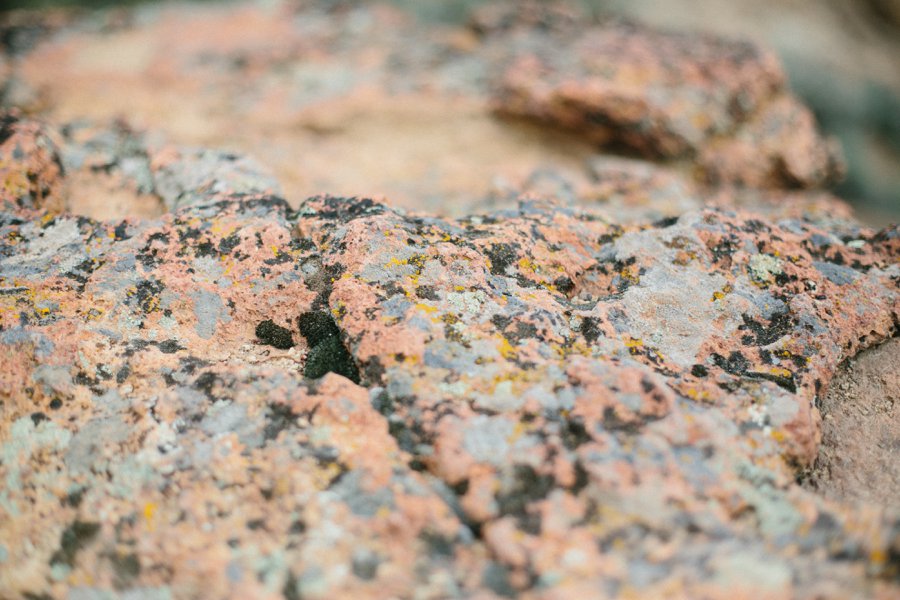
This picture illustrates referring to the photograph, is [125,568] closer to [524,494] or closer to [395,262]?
[524,494]

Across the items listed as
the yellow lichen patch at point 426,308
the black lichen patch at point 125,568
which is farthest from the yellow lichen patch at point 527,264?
the black lichen patch at point 125,568

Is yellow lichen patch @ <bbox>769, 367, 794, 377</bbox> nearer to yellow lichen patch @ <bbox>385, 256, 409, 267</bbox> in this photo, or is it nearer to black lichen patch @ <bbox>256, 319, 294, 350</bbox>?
yellow lichen patch @ <bbox>385, 256, 409, 267</bbox>

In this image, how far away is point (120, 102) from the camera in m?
5.21

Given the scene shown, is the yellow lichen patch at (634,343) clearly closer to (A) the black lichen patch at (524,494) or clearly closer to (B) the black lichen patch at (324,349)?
(A) the black lichen patch at (524,494)

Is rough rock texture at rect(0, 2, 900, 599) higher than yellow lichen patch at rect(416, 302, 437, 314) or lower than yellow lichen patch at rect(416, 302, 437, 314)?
lower

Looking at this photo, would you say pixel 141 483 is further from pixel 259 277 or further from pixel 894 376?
pixel 894 376

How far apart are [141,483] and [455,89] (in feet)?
14.8

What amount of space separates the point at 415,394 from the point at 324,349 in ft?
1.80

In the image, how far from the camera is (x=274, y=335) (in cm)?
275

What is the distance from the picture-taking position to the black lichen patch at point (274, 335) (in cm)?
273

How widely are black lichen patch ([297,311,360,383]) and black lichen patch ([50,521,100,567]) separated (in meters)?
0.96

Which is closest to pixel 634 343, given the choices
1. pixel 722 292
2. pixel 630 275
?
pixel 630 275

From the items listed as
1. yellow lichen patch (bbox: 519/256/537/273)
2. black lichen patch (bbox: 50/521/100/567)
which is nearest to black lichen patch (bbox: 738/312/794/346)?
yellow lichen patch (bbox: 519/256/537/273)

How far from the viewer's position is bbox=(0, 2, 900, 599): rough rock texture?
195 cm
